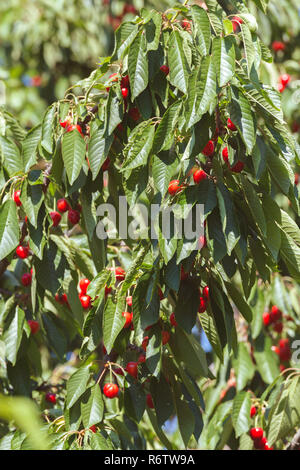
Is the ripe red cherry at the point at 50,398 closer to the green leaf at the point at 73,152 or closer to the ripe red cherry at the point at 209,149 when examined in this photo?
the green leaf at the point at 73,152

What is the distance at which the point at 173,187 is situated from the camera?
1.69 metres

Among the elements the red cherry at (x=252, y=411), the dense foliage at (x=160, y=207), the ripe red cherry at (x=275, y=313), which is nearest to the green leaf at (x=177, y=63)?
the dense foliage at (x=160, y=207)

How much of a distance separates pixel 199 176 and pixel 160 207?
4.7 inches

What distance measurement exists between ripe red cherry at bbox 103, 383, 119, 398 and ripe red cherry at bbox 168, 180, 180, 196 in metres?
0.57

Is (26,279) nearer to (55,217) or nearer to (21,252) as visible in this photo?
(21,252)

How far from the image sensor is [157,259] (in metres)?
1.67

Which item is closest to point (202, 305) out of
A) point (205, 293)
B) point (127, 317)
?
point (205, 293)

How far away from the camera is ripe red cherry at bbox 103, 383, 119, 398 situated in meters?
1.89

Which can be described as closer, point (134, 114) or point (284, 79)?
point (134, 114)

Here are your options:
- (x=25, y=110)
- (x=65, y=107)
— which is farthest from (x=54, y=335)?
(x=25, y=110)

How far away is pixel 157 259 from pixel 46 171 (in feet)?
1.80

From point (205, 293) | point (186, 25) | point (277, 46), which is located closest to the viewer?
point (205, 293)

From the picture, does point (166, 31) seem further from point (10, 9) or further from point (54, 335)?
point (10, 9)

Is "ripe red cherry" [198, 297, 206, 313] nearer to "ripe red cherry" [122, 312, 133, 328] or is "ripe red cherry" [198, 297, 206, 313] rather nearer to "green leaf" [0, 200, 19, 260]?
"ripe red cherry" [122, 312, 133, 328]
